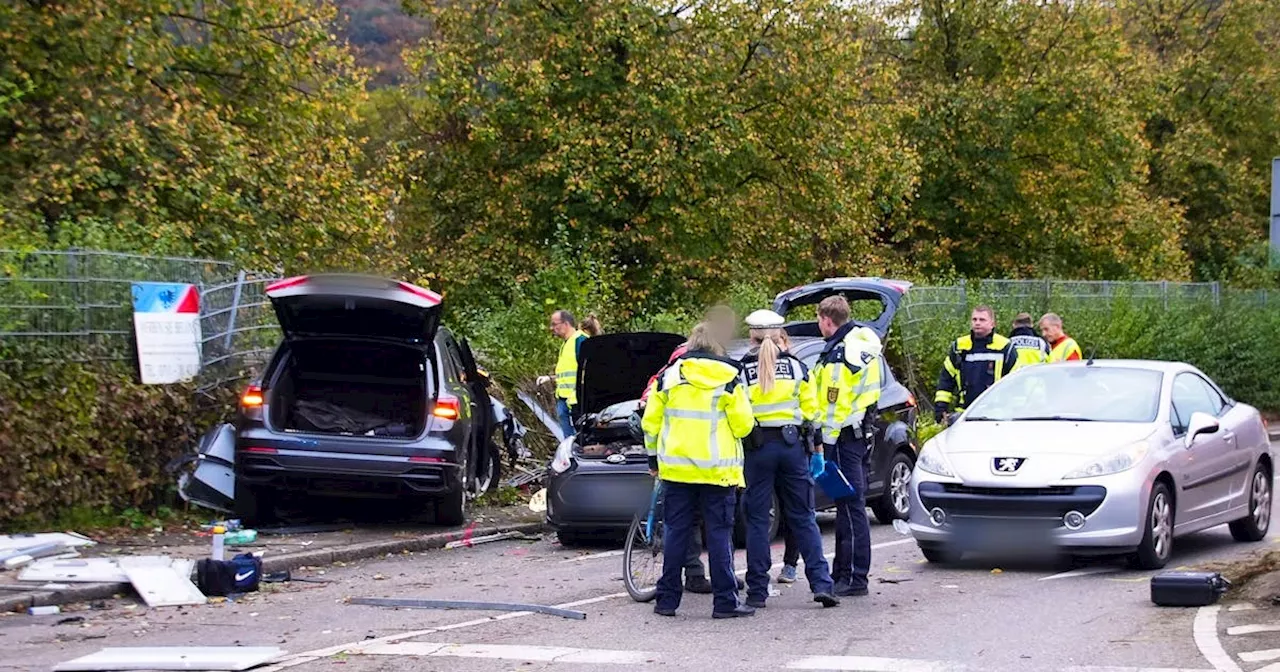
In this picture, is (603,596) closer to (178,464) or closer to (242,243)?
(178,464)

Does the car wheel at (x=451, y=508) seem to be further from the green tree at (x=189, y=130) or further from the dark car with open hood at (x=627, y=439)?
the green tree at (x=189, y=130)

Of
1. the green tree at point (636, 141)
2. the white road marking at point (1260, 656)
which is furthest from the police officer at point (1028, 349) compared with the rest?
the green tree at point (636, 141)

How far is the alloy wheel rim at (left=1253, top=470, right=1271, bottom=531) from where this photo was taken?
43.0 feet

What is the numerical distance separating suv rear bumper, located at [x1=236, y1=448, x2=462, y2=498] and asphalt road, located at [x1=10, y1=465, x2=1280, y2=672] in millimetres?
1311

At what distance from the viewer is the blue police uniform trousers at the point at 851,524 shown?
10336mm

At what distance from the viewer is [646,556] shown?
10.2 metres

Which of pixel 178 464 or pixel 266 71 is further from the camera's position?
pixel 266 71

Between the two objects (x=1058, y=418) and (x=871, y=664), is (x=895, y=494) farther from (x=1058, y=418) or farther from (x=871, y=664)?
(x=871, y=664)

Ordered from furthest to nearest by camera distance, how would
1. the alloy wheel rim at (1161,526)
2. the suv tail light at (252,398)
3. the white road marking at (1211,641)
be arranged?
the suv tail light at (252,398) < the alloy wheel rim at (1161,526) < the white road marking at (1211,641)

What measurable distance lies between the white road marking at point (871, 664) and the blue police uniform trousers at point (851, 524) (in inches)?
88.9

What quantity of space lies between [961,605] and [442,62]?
2071cm

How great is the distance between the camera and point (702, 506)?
9539mm

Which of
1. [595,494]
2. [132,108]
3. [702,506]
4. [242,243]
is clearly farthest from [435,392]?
[132,108]

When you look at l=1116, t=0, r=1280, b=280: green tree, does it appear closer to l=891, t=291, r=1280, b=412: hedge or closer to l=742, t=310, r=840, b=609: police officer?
l=891, t=291, r=1280, b=412: hedge
